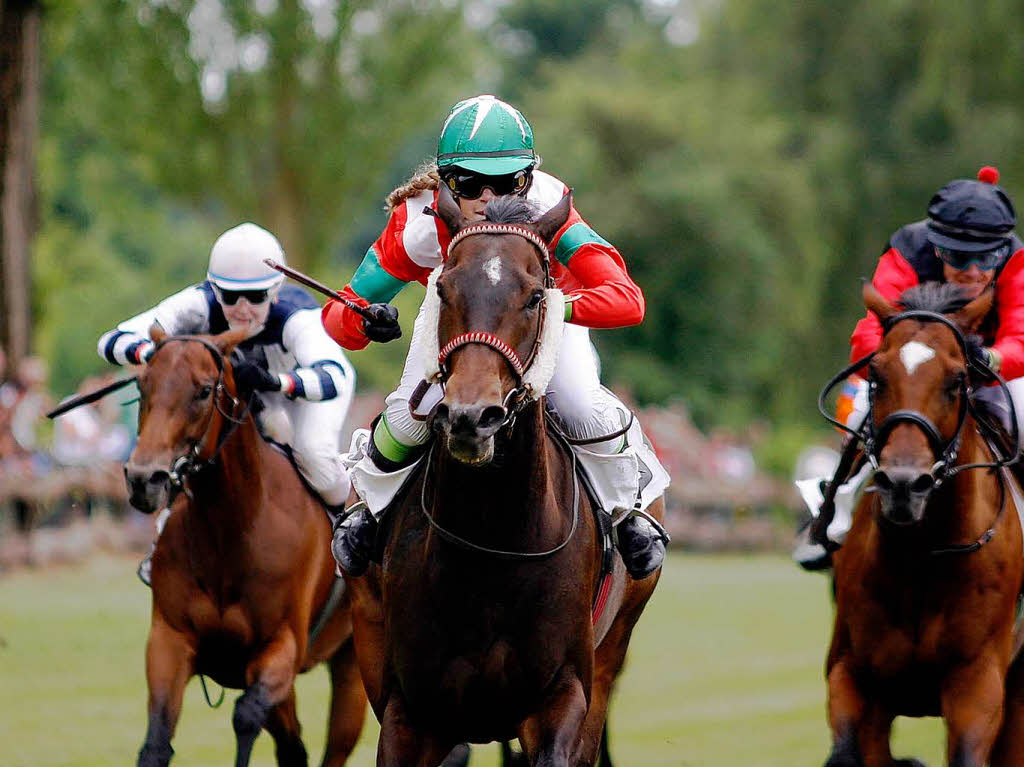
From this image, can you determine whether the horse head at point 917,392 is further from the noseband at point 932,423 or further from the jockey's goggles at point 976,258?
the jockey's goggles at point 976,258

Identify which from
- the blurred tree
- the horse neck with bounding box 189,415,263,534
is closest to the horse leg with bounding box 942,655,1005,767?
the horse neck with bounding box 189,415,263,534

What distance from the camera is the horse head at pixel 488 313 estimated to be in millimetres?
4637

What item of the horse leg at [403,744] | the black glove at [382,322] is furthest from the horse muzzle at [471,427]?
the horse leg at [403,744]

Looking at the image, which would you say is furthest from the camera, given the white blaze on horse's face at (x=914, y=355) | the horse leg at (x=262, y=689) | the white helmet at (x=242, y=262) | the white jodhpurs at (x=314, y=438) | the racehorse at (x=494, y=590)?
the white jodhpurs at (x=314, y=438)

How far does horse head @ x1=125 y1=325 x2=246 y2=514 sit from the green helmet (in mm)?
2059

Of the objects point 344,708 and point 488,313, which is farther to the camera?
point 344,708

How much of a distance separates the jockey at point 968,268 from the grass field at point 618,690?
3.22 m

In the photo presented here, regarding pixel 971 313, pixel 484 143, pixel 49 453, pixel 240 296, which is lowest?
pixel 971 313

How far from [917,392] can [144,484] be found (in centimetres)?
316

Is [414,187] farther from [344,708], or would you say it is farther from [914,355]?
[344,708]

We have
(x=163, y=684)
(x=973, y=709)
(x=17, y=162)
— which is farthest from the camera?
(x=17, y=162)

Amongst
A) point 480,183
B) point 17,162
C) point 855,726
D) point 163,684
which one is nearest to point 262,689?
point 163,684

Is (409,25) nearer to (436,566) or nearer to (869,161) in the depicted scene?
(869,161)

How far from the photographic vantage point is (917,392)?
6277 millimetres
